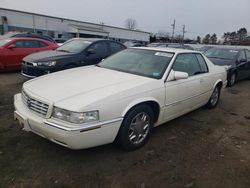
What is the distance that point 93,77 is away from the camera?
357 centimetres

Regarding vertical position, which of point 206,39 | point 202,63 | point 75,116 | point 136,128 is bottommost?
point 136,128

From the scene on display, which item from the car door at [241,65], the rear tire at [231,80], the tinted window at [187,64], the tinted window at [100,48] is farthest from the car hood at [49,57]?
the car door at [241,65]

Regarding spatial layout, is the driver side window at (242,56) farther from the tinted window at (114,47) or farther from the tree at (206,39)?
the tree at (206,39)

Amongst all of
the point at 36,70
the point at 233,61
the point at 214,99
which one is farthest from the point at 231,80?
the point at 36,70

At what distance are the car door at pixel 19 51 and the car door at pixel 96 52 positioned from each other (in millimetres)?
3325

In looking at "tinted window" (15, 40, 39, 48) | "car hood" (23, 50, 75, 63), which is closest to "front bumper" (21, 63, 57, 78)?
"car hood" (23, 50, 75, 63)

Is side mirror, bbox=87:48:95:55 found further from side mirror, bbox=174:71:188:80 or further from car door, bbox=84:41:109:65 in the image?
side mirror, bbox=174:71:188:80

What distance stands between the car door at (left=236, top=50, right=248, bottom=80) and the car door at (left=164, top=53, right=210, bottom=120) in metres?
4.73

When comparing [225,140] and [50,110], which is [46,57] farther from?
[225,140]

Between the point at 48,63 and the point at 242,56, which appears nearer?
the point at 48,63

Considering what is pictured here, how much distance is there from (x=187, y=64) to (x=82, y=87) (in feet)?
7.42

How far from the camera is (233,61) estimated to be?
8.63 metres

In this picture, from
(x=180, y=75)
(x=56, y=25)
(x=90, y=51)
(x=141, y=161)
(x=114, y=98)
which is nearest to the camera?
(x=114, y=98)

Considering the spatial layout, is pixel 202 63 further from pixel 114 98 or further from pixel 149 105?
pixel 114 98
